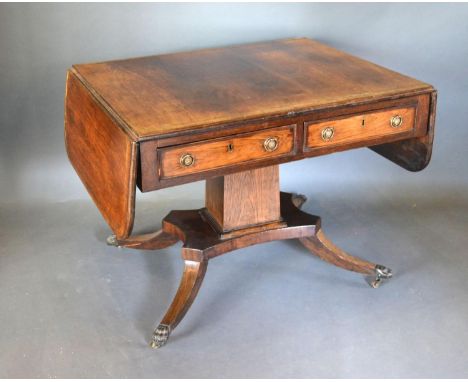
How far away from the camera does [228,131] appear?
209 cm

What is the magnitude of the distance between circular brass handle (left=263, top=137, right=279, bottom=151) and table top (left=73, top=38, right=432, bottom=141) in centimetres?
8

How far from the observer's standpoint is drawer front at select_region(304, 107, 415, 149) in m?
2.22

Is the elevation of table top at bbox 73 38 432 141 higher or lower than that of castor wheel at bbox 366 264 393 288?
higher

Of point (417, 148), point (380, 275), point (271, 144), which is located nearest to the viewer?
point (271, 144)

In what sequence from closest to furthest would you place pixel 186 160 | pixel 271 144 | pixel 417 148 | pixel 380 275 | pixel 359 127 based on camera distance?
1. pixel 186 160
2. pixel 271 144
3. pixel 359 127
4. pixel 417 148
5. pixel 380 275

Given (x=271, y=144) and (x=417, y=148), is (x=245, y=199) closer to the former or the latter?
(x=271, y=144)

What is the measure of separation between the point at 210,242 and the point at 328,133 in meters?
0.54

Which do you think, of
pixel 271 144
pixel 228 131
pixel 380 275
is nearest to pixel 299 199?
pixel 380 275

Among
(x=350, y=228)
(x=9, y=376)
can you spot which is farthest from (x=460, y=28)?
(x=9, y=376)

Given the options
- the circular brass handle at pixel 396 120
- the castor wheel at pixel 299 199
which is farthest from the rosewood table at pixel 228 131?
the castor wheel at pixel 299 199

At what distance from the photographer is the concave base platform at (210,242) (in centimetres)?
243

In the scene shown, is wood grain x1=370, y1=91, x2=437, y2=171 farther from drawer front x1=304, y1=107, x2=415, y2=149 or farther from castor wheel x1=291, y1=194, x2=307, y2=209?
castor wheel x1=291, y1=194, x2=307, y2=209

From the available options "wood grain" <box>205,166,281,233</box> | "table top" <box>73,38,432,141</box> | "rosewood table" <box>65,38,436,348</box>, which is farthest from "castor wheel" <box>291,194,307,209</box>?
"table top" <box>73,38,432,141</box>

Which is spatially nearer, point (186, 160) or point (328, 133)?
point (186, 160)
